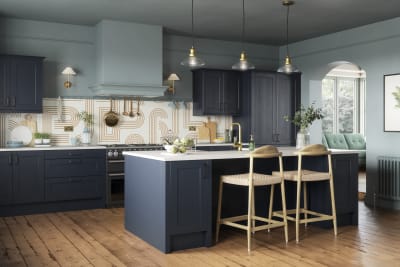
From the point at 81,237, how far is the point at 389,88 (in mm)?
4748

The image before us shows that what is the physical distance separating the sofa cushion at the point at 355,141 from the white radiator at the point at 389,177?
466 centimetres

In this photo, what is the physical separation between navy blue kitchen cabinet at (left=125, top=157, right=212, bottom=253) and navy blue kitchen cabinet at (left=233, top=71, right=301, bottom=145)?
3.64 m

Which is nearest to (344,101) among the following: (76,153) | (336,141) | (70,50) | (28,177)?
(336,141)

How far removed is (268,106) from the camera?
27.0 feet

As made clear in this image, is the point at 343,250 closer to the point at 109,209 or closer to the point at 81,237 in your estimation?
the point at 81,237

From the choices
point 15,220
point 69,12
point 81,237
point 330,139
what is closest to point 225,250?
point 81,237

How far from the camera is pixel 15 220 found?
6039 mm

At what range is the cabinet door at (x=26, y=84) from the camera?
6516mm

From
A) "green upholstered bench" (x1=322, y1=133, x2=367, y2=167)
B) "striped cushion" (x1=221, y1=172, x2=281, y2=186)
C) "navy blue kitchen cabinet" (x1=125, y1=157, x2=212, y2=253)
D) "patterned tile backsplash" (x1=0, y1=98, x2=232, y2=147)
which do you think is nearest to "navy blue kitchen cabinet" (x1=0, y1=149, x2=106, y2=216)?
"patterned tile backsplash" (x1=0, y1=98, x2=232, y2=147)

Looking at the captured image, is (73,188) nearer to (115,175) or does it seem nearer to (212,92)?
(115,175)

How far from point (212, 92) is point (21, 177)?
338 cm

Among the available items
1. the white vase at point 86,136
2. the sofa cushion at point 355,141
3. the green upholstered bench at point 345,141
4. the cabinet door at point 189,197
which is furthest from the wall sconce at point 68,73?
the sofa cushion at point 355,141

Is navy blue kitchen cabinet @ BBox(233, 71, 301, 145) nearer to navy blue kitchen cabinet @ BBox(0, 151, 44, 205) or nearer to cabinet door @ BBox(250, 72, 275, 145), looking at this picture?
cabinet door @ BBox(250, 72, 275, 145)

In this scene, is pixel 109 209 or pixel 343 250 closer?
pixel 343 250
